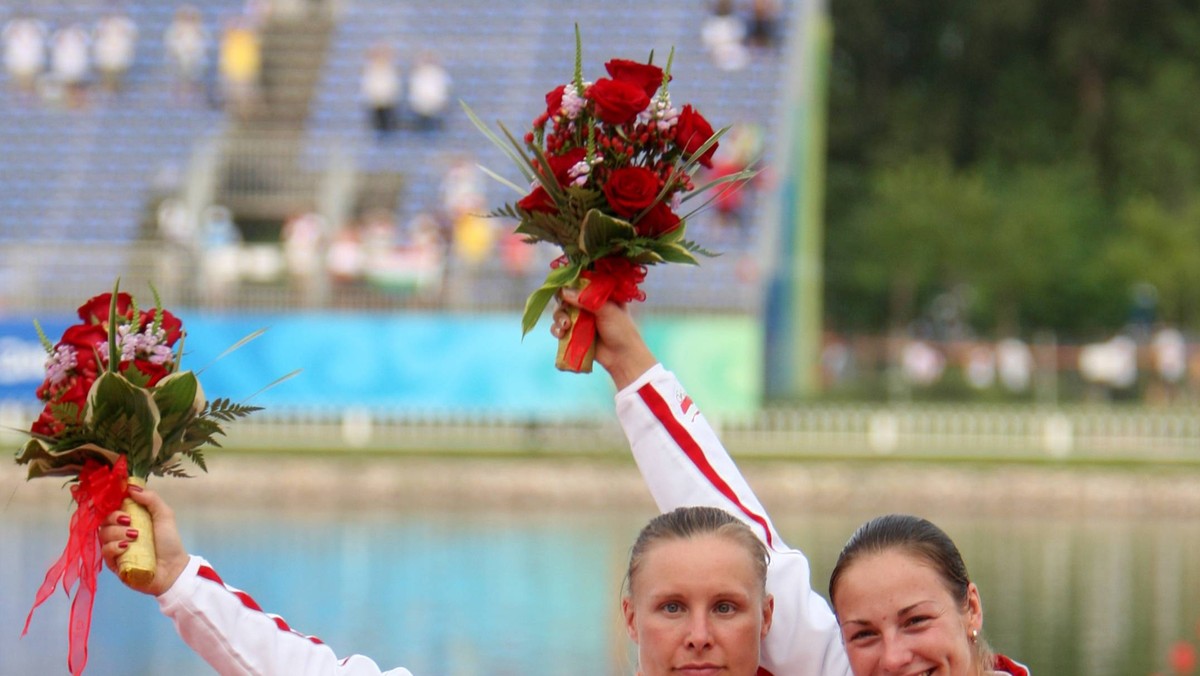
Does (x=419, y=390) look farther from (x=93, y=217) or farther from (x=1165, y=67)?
(x=1165, y=67)

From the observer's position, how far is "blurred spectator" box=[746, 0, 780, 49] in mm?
28234

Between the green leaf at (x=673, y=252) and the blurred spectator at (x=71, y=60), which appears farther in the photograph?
the blurred spectator at (x=71, y=60)

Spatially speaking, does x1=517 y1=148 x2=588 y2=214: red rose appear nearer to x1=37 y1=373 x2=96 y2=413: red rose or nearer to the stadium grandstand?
x1=37 y1=373 x2=96 y2=413: red rose

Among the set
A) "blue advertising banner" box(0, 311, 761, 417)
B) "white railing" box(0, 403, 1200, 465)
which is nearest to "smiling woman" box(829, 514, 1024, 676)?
"white railing" box(0, 403, 1200, 465)

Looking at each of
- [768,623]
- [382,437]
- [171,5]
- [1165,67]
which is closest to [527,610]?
[382,437]

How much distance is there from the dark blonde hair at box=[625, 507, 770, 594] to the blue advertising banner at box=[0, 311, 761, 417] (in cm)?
1975

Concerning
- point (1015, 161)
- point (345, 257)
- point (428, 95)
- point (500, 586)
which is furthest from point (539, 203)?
point (1015, 161)

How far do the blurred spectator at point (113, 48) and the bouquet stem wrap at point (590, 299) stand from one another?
25750mm

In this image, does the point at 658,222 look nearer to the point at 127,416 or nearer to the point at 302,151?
the point at 127,416

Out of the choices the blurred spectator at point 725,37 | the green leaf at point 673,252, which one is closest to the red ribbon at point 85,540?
the green leaf at point 673,252

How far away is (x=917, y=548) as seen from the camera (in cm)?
291

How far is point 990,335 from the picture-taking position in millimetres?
45969

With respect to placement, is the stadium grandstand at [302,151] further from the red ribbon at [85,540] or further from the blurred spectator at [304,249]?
the red ribbon at [85,540]

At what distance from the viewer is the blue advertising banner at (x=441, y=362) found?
74.7 feet
